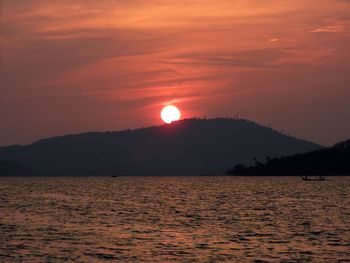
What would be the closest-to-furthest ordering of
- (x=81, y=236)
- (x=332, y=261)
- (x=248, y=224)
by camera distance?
(x=332, y=261)
(x=81, y=236)
(x=248, y=224)

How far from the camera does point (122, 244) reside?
76.4 meters

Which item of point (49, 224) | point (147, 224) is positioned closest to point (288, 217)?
point (147, 224)

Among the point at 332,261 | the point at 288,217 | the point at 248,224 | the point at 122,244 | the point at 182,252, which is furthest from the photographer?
the point at 288,217

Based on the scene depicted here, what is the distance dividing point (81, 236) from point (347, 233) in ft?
103

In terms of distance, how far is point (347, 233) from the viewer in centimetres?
8681

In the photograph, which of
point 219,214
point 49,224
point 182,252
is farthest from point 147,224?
point 182,252

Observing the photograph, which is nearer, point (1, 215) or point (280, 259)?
point (280, 259)

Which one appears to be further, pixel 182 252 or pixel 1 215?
pixel 1 215

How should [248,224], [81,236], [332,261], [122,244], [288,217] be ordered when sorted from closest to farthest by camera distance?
[332,261]
[122,244]
[81,236]
[248,224]
[288,217]

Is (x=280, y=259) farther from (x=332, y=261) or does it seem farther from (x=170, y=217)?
(x=170, y=217)

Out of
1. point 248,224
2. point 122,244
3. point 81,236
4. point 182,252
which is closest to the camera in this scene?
point 182,252

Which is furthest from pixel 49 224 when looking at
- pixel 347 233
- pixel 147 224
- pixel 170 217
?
pixel 347 233

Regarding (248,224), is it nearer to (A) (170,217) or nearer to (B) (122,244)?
(A) (170,217)

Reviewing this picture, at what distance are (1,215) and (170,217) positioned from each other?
27.6 meters
